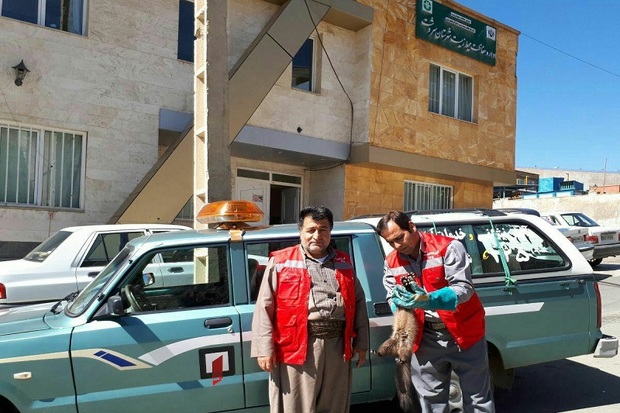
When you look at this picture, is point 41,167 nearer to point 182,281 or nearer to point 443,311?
point 182,281

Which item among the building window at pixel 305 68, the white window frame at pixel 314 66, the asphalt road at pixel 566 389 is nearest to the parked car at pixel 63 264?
the asphalt road at pixel 566 389

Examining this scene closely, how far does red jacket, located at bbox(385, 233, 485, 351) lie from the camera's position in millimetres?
3225

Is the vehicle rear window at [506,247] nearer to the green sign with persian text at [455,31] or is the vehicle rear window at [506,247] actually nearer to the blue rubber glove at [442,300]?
the blue rubber glove at [442,300]

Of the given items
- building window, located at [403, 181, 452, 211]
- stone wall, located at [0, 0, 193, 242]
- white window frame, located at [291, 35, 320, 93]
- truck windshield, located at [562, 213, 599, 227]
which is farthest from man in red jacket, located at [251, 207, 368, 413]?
truck windshield, located at [562, 213, 599, 227]

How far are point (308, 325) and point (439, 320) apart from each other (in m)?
0.84

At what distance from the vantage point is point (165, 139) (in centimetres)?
1126

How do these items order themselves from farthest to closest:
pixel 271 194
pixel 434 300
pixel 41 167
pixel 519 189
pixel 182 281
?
pixel 519 189 < pixel 271 194 < pixel 41 167 < pixel 182 281 < pixel 434 300

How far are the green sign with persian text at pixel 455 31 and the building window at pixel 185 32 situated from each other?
6141 mm

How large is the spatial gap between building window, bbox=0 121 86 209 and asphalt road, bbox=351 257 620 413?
7537mm

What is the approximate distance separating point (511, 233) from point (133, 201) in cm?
703

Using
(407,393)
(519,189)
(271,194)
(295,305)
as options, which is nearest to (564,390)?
(407,393)

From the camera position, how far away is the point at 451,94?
15.5 metres

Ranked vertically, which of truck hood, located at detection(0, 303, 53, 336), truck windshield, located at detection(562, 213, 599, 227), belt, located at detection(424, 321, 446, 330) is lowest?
truck hood, located at detection(0, 303, 53, 336)

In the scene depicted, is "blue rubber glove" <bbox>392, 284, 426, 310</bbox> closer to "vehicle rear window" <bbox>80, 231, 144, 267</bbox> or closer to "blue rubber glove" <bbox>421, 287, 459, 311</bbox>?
"blue rubber glove" <bbox>421, 287, 459, 311</bbox>
